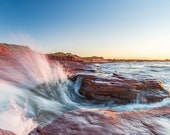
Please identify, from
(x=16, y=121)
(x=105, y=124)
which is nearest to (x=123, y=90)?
(x=16, y=121)

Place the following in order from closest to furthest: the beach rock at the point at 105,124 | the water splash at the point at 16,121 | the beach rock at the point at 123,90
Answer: the beach rock at the point at 105,124
the water splash at the point at 16,121
the beach rock at the point at 123,90

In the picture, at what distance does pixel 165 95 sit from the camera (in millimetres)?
7301

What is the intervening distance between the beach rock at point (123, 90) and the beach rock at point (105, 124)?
3.59 m

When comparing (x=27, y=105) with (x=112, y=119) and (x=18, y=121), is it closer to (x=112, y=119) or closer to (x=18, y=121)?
(x=18, y=121)

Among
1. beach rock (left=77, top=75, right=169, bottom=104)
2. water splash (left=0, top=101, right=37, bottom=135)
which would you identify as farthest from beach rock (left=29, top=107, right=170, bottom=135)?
beach rock (left=77, top=75, right=169, bottom=104)

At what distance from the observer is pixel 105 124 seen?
2.70 m

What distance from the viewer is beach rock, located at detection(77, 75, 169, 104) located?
693 cm

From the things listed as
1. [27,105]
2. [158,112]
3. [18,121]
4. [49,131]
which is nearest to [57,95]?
[27,105]

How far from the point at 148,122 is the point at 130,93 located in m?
4.04

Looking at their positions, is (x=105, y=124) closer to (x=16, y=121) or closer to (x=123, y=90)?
(x=16, y=121)

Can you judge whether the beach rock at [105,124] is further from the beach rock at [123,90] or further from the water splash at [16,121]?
the beach rock at [123,90]

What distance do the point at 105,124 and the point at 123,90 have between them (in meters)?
4.44

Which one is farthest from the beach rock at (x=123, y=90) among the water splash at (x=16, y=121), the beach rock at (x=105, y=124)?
the beach rock at (x=105, y=124)

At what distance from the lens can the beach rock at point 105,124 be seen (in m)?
2.50
